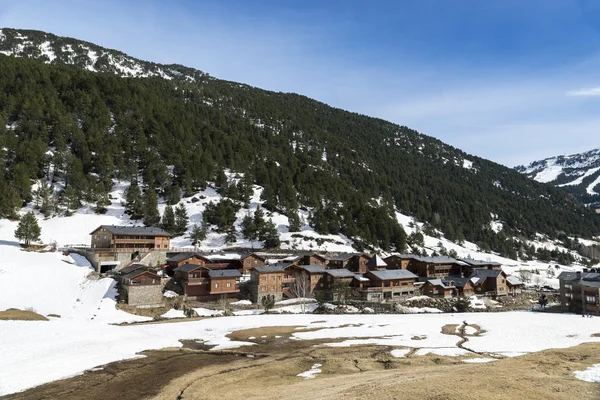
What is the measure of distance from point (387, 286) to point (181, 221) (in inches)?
1933

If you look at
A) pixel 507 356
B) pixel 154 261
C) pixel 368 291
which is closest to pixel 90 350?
pixel 507 356

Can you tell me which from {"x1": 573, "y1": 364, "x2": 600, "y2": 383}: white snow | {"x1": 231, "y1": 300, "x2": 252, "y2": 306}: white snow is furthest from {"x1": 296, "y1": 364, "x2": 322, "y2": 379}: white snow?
{"x1": 231, "y1": 300, "x2": 252, "y2": 306}: white snow

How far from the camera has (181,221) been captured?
278 ft

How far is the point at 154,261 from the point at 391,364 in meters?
52.4

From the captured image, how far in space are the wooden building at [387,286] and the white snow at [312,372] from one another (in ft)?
143

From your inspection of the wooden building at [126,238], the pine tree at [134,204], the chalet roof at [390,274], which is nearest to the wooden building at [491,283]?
the chalet roof at [390,274]

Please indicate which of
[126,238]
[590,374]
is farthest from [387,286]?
[126,238]

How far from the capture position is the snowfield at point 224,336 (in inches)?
984

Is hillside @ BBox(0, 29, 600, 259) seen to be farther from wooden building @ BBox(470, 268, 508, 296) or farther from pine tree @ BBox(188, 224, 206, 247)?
wooden building @ BBox(470, 268, 508, 296)

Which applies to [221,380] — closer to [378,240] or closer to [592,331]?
[592,331]

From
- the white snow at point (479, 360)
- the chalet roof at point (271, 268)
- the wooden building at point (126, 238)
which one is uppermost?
the wooden building at point (126, 238)

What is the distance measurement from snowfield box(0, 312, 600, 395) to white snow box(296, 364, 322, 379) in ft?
24.6

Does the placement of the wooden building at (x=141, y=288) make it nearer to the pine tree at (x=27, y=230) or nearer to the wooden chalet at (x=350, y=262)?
the pine tree at (x=27, y=230)

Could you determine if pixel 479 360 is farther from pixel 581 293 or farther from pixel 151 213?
pixel 151 213
